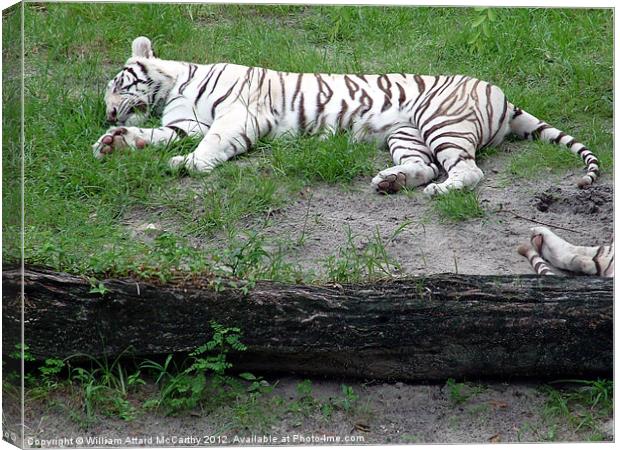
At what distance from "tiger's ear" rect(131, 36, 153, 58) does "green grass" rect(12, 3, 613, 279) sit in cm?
2

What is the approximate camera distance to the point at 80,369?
362cm

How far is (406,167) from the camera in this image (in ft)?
12.6

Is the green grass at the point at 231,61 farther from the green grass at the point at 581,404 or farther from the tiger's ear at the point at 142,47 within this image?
the green grass at the point at 581,404

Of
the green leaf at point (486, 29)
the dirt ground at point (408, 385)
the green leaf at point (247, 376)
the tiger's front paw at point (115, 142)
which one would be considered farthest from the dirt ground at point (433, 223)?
the green leaf at point (486, 29)

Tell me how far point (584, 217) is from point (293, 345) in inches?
45.3

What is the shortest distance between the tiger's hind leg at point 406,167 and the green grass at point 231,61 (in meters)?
0.09

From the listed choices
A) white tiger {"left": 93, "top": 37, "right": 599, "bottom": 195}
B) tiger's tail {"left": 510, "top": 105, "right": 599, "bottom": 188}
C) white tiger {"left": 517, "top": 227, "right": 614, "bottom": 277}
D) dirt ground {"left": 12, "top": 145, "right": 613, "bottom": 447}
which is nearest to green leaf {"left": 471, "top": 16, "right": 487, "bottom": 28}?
white tiger {"left": 93, "top": 37, "right": 599, "bottom": 195}

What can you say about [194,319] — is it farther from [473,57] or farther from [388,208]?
[473,57]

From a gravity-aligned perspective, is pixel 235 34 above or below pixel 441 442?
above

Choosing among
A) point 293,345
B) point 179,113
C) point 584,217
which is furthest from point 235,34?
point 584,217

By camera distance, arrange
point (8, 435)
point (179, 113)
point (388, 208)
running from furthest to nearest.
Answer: point (179, 113) < point (388, 208) < point (8, 435)

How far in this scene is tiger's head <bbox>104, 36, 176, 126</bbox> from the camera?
13.1ft

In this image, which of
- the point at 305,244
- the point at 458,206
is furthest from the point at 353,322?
the point at 458,206

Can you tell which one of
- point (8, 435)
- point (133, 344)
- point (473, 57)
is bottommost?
point (8, 435)
